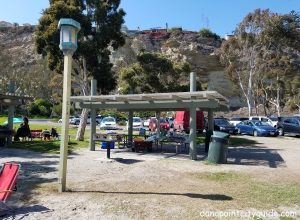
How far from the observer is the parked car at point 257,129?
1275 inches

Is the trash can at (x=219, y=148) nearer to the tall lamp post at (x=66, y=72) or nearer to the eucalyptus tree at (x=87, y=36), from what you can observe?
the tall lamp post at (x=66, y=72)

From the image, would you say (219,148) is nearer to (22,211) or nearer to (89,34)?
(22,211)

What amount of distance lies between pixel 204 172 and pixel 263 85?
147ft

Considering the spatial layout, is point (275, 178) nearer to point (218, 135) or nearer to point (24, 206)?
point (218, 135)

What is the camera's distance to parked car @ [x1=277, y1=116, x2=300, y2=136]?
3184cm

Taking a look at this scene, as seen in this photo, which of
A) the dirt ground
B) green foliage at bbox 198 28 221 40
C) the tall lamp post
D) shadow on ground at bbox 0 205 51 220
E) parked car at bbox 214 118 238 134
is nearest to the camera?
shadow on ground at bbox 0 205 51 220

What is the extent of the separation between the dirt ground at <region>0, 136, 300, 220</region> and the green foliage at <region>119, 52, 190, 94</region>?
63.0 ft

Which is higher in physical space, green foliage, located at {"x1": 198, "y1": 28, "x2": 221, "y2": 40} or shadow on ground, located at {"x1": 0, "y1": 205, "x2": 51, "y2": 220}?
green foliage, located at {"x1": 198, "y1": 28, "x2": 221, "y2": 40}

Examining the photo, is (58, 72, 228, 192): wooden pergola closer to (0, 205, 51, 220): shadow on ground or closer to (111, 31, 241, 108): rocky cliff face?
(0, 205, 51, 220): shadow on ground

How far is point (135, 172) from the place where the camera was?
1235 cm

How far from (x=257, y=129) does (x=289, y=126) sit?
8.43 feet

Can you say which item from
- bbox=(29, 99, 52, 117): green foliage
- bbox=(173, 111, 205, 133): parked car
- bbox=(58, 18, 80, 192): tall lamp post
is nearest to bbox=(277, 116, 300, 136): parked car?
bbox=(173, 111, 205, 133): parked car

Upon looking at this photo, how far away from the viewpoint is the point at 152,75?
35.1 m

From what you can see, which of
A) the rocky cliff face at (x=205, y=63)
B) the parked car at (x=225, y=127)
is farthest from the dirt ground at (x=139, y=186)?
the rocky cliff face at (x=205, y=63)
